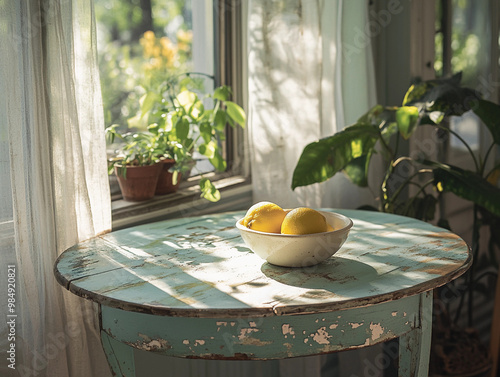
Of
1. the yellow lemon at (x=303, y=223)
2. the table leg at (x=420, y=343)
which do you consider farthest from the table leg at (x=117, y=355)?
the table leg at (x=420, y=343)

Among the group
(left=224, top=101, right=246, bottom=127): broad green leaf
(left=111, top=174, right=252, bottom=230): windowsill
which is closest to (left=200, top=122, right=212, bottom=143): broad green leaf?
(left=224, top=101, right=246, bottom=127): broad green leaf

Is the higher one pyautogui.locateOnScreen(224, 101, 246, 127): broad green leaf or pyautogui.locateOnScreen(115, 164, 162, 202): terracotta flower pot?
pyautogui.locateOnScreen(224, 101, 246, 127): broad green leaf

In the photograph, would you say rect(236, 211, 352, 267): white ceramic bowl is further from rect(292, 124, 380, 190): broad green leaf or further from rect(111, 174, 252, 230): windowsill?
rect(111, 174, 252, 230): windowsill

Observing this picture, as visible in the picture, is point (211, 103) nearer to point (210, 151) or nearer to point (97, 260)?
point (210, 151)

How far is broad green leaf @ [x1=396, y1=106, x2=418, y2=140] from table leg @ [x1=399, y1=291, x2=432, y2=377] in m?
0.68

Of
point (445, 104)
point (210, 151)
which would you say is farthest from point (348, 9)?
point (210, 151)

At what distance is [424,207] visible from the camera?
7.03ft

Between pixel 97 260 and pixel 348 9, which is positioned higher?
pixel 348 9

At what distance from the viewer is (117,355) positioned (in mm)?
1251

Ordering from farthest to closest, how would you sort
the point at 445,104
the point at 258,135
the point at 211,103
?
the point at 211,103 → the point at 258,135 → the point at 445,104

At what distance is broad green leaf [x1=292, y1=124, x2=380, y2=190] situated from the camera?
6.04 feet

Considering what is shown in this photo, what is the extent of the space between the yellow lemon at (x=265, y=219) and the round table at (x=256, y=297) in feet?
0.26

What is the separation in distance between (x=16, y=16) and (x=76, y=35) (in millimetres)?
173

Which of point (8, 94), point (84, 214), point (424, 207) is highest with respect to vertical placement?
point (8, 94)
